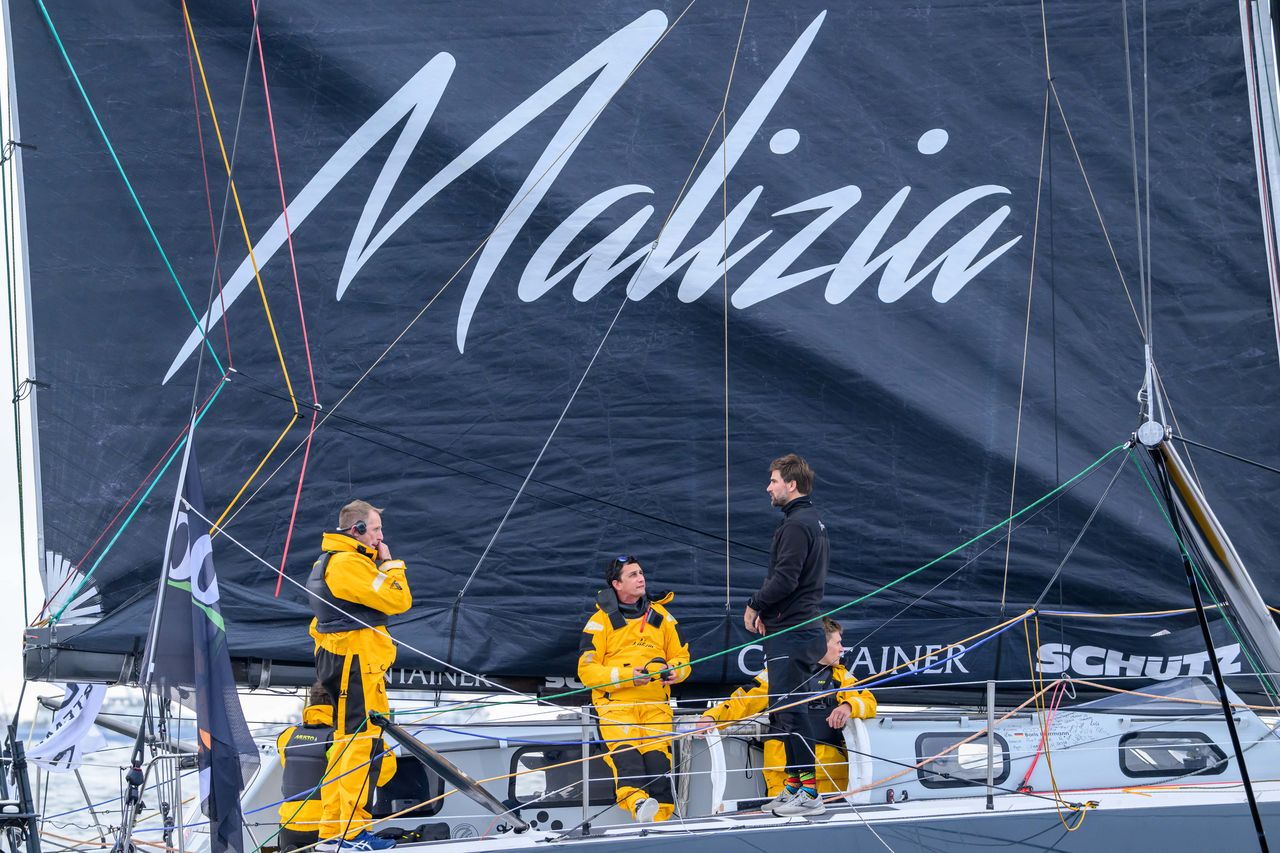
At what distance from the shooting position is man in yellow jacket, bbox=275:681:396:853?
4.66 metres

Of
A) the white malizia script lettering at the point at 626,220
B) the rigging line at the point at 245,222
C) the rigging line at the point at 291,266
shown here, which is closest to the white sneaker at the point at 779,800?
the white malizia script lettering at the point at 626,220

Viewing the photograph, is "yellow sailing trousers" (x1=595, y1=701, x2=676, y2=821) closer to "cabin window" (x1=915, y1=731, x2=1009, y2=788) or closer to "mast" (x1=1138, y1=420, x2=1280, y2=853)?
"cabin window" (x1=915, y1=731, x2=1009, y2=788)

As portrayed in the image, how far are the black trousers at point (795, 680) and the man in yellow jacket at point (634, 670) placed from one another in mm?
323

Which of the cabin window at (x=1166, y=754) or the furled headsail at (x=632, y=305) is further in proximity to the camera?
the furled headsail at (x=632, y=305)

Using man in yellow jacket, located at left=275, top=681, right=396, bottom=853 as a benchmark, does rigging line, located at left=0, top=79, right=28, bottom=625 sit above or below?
above

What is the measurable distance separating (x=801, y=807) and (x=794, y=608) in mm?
657

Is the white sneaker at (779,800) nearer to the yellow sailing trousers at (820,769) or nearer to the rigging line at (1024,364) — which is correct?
the yellow sailing trousers at (820,769)

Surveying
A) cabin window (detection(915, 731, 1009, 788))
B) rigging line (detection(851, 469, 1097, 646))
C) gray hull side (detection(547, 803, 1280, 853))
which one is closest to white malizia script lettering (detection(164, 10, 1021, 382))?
rigging line (detection(851, 469, 1097, 646))

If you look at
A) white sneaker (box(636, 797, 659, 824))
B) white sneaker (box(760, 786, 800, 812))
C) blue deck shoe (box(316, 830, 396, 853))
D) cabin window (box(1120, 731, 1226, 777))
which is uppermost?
cabin window (box(1120, 731, 1226, 777))

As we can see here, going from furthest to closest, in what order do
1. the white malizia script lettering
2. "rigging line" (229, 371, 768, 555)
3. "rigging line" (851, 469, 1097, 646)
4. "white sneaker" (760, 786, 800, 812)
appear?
the white malizia script lettering
"rigging line" (229, 371, 768, 555)
"rigging line" (851, 469, 1097, 646)
"white sneaker" (760, 786, 800, 812)

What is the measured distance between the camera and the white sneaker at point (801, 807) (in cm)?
447

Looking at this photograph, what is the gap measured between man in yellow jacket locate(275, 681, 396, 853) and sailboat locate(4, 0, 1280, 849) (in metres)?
0.58

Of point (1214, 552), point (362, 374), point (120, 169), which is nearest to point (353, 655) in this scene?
point (362, 374)

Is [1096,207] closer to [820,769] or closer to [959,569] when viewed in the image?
[959,569]
